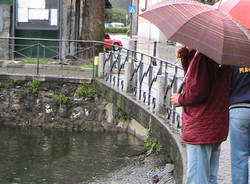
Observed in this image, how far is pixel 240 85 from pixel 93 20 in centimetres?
1316

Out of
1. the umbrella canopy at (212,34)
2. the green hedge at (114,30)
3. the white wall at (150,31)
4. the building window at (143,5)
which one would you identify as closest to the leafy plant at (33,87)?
the white wall at (150,31)

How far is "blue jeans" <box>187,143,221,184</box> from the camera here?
188 inches

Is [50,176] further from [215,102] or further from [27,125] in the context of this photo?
[215,102]

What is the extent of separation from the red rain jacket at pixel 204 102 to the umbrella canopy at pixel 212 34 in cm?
21

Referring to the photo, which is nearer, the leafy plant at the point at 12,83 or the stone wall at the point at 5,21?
the leafy plant at the point at 12,83

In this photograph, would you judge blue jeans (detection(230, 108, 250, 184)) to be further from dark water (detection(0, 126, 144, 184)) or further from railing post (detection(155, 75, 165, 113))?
dark water (detection(0, 126, 144, 184))

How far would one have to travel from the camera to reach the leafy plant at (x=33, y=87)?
15.6 m

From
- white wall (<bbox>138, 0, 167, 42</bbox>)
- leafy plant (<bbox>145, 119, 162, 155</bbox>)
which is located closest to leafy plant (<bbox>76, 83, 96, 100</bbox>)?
leafy plant (<bbox>145, 119, 162, 155</bbox>)

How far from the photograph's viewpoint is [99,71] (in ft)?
49.5

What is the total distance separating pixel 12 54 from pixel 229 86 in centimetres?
1315

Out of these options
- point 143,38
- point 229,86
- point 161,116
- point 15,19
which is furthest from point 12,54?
point 229,86

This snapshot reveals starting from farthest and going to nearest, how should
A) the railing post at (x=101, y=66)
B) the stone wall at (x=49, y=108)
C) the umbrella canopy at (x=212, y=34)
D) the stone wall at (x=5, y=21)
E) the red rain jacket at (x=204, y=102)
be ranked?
the stone wall at (x=5, y=21), the stone wall at (x=49, y=108), the railing post at (x=101, y=66), the red rain jacket at (x=204, y=102), the umbrella canopy at (x=212, y=34)

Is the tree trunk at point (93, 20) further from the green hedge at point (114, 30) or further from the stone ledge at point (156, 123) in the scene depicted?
the green hedge at point (114, 30)

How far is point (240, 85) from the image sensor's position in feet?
16.8
